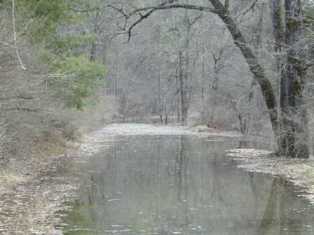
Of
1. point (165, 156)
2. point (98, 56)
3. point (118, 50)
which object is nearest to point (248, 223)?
point (165, 156)

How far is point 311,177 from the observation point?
16312 mm

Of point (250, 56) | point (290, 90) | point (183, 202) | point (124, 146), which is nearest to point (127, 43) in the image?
point (124, 146)

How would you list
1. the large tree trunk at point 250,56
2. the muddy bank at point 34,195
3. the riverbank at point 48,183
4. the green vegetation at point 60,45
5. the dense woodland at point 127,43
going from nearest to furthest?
the muddy bank at point 34,195
the riverbank at point 48,183
the dense woodland at point 127,43
the green vegetation at point 60,45
the large tree trunk at point 250,56

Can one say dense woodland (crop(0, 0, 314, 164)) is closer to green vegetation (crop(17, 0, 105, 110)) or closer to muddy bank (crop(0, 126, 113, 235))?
green vegetation (crop(17, 0, 105, 110))

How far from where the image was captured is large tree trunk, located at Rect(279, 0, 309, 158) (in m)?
19.8

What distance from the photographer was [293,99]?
67.9ft

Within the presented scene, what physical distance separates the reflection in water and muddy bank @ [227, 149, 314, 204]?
46 centimetres

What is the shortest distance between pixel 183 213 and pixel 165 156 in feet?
43.1

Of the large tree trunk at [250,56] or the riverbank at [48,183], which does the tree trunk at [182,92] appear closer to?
the riverbank at [48,183]

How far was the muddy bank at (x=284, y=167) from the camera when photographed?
15.6 m

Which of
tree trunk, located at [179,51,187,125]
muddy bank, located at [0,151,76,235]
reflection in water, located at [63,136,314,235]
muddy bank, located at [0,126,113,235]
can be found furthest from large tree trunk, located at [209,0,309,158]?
tree trunk, located at [179,51,187,125]

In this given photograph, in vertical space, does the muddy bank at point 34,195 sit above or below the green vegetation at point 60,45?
below

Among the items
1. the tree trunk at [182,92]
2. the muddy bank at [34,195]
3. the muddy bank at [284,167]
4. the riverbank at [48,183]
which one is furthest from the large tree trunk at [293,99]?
the tree trunk at [182,92]

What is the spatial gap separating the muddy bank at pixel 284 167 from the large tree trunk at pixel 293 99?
0.60 meters
